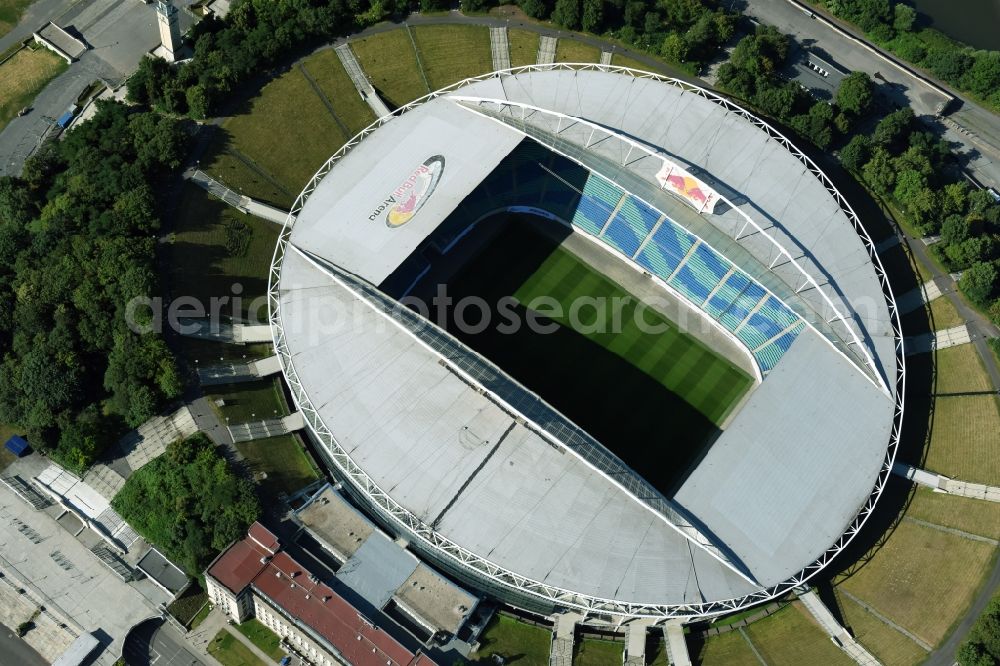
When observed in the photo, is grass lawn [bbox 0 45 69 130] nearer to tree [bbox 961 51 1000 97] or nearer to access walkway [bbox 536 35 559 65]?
access walkway [bbox 536 35 559 65]

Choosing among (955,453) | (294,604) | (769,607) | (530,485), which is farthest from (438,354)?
(955,453)

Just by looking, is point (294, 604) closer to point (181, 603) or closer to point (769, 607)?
point (181, 603)

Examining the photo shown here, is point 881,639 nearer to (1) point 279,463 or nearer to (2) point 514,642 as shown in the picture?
(2) point 514,642

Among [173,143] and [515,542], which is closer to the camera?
[515,542]

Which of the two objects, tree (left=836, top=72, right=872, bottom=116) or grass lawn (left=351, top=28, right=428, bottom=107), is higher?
tree (left=836, top=72, right=872, bottom=116)

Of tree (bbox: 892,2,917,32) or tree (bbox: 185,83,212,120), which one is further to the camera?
tree (bbox: 892,2,917,32)

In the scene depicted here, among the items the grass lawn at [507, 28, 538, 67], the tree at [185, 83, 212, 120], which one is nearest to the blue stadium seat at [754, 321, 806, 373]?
the grass lawn at [507, 28, 538, 67]

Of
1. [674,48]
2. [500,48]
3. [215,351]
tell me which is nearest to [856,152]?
[674,48]
